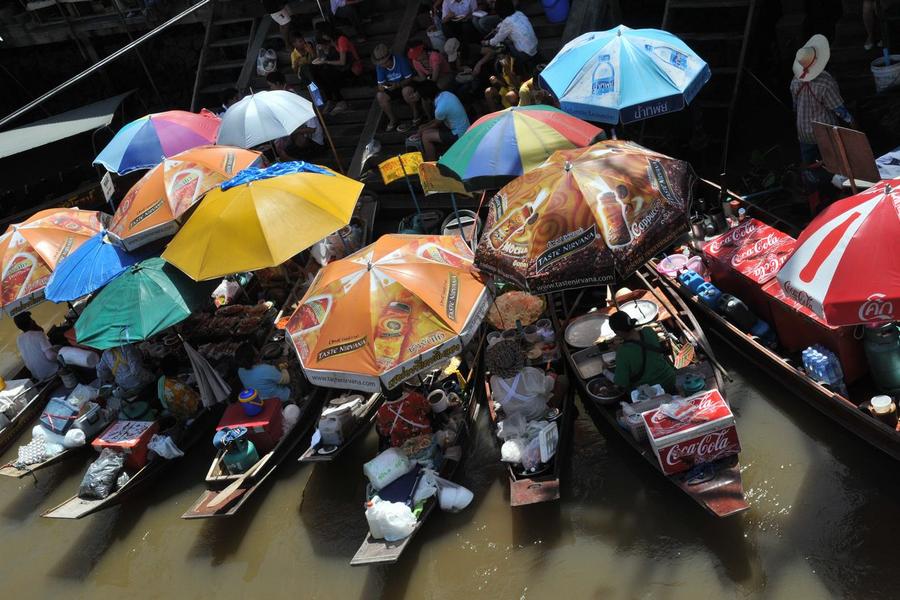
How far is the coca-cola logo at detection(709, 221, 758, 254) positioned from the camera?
8922mm

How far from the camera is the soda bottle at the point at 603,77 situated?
30.2 ft

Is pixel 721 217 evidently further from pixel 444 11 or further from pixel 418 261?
pixel 444 11

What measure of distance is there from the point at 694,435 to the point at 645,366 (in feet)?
3.24

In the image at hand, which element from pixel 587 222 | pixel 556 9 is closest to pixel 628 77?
pixel 587 222

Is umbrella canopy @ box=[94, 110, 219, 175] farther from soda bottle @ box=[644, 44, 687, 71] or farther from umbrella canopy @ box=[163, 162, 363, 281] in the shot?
soda bottle @ box=[644, 44, 687, 71]

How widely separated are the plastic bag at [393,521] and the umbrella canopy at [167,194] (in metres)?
5.23

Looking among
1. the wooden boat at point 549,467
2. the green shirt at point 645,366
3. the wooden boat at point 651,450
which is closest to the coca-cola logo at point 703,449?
the wooden boat at point 651,450

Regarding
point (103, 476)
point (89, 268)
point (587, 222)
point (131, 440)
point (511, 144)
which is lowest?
point (103, 476)

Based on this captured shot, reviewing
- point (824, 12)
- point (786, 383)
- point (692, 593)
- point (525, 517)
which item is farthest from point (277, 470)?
point (824, 12)

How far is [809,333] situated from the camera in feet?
25.1

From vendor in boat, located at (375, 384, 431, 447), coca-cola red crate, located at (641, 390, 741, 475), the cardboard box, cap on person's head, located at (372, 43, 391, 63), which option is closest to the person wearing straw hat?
coca-cola red crate, located at (641, 390, 741, 475)

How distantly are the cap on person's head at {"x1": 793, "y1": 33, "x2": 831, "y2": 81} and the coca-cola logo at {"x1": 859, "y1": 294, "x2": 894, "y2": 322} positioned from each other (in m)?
4.60

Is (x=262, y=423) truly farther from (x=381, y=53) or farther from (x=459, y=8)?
(x=459, y=8)

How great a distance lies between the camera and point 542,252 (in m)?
7.17
